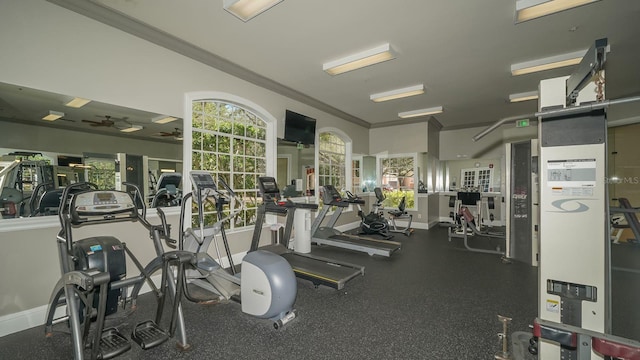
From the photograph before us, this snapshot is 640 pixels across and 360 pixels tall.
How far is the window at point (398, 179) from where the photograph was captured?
820 centimetres

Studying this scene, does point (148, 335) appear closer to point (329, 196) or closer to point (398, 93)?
point (329, 196)

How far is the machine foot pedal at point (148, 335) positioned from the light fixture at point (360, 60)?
4031 mm

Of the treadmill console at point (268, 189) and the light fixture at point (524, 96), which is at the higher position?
the light fixture at point (524, 96)

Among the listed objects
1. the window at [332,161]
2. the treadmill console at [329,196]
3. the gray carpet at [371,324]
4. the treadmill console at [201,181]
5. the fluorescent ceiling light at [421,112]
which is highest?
the fluorescent ceiling light at [421,112]

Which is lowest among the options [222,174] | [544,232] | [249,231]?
[249,231]

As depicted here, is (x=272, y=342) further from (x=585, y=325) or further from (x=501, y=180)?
(x=501, y=180)

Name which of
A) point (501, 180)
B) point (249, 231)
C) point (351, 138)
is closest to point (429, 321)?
point (249, 231)

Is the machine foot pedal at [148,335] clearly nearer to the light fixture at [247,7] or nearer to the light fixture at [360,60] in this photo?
the light fixture at [247,7]

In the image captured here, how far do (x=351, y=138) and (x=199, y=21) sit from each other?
5.21m

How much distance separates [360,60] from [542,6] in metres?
A: 2.15

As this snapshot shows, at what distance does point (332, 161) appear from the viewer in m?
7.29

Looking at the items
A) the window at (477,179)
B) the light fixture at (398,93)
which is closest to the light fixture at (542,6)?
the light fixture at (398,93)

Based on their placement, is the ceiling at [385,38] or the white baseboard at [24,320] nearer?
the white baseboard at [24,320]

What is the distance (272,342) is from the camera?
232cm
